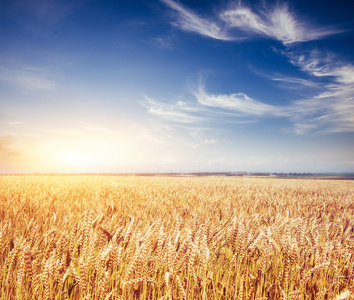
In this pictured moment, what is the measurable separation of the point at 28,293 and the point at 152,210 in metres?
2.84

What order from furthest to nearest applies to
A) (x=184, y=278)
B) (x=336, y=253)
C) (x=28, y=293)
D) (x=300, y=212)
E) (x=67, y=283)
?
(x=300, y=212) → (x=336, y=253) → (x=184, y=278) → (x=67, y=283) → (x=28, y=293)

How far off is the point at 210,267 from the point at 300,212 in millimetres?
4104

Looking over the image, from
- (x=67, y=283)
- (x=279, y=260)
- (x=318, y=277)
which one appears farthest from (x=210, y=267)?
(x=67, y=283)

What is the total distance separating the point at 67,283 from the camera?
1.80 meters

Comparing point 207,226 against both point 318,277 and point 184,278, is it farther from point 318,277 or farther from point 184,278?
point 318,277

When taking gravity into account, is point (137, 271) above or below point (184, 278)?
above

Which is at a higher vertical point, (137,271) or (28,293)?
(137,271)

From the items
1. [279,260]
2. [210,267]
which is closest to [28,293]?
[210,267]

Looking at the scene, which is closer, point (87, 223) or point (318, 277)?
point (87, 223)

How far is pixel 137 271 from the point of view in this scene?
157 centimetres

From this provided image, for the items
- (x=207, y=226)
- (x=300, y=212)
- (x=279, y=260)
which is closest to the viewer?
(x=279, y=260)

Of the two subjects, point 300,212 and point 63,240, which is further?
point 300,212

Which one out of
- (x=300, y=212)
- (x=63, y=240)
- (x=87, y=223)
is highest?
(x=87, y=223)

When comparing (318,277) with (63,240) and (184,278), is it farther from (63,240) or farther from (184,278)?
(63,240)
